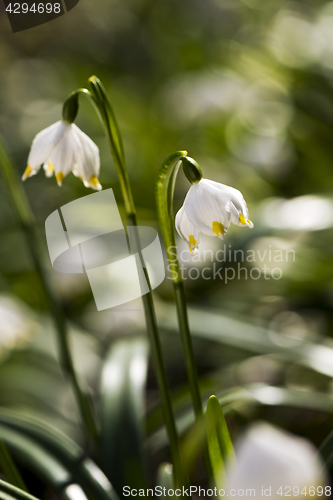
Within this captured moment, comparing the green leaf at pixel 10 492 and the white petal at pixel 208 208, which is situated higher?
the white petal at pixel 208 208

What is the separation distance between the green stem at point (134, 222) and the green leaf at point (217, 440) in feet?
0.18

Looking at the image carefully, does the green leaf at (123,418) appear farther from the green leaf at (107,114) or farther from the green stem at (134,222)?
the green leaf at (107,114)

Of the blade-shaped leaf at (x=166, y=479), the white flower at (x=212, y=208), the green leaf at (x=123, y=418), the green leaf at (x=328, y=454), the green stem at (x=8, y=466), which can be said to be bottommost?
the blade-shaped leaf at (x=166, y=479)

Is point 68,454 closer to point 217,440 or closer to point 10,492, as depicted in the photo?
point 10,492

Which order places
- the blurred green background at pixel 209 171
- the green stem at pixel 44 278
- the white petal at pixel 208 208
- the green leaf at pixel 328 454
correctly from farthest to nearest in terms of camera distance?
the blurred green background at pixel 209 171 < the green stem at pixel 44 278 < the green leaf at pixel 328 454 < the white petal at pixel 208 208

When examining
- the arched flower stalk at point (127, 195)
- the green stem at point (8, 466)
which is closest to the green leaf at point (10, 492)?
the green stem at point (8, 466)

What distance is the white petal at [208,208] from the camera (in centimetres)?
43

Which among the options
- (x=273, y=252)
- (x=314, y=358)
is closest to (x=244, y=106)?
(x=273, y=252)

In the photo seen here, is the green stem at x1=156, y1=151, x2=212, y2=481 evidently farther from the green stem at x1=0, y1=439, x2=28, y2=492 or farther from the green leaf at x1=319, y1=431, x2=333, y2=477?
the green stem at x1=0, y1=439, x2=28, y2=492

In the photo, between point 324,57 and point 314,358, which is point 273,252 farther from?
point 324,57

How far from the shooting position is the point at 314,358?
88 cm

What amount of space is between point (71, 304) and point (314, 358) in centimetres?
88

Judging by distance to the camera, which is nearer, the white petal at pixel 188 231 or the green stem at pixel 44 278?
the white petal at pixel 188 231

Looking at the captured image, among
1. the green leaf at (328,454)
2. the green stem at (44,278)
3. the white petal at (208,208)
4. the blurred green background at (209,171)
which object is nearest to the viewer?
the white petal at (208,208)
